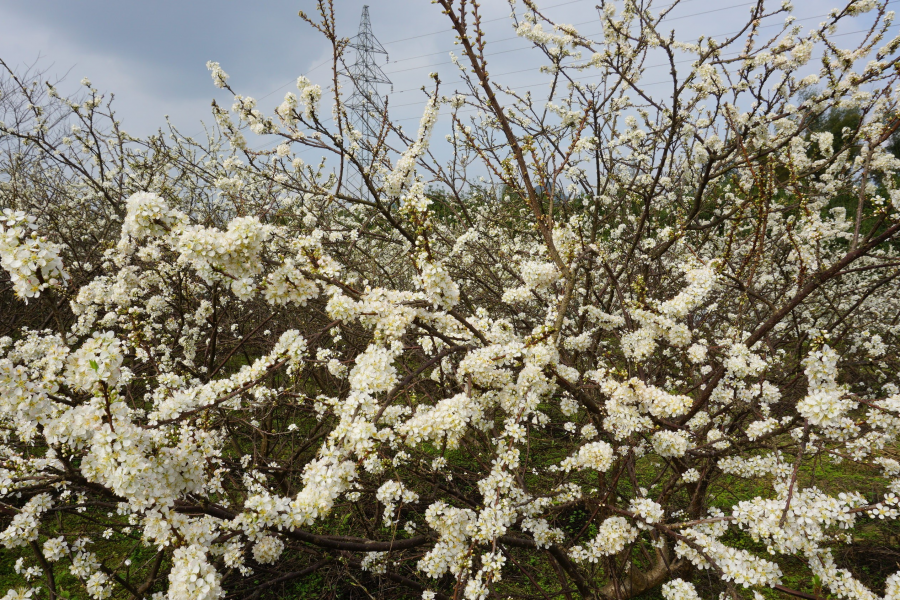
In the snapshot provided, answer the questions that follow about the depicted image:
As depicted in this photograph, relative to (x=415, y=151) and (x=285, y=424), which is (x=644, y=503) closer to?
(x=415, y=151)

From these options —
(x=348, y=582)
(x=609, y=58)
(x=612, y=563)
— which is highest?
(x=609, y=58)

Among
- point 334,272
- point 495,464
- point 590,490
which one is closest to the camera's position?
point 334,272

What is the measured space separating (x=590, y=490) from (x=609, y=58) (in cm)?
405

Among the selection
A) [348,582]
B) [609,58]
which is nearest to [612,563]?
[348,582]

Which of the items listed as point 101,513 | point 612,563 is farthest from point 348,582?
point 101,513

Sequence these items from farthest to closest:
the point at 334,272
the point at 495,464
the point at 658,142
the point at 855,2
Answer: the point at 658,142 < the point at 855,2 < the point at 495,464 < the point at 334,272

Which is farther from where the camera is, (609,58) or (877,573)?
(609,58)

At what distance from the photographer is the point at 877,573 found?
3596 millimetres

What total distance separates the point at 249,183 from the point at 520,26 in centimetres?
441

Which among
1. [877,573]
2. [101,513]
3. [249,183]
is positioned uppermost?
[249,183]

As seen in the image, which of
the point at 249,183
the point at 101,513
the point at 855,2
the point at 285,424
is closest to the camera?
the point at 855,2

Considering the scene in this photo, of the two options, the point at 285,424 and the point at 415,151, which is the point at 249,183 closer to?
the point at 285,424

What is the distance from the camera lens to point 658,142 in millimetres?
5242

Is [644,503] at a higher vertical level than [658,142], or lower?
lower
